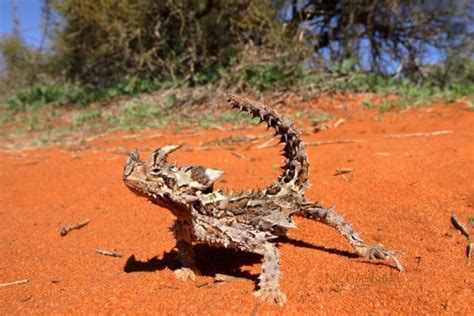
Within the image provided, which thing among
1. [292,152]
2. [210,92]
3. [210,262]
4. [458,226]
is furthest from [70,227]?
[210,92]

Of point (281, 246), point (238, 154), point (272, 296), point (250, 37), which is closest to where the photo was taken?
point (272, 296)

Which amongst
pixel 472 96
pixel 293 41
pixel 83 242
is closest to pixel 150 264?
pixel 83 242

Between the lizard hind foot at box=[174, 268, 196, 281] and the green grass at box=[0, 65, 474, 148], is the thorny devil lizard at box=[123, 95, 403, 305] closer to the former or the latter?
the lizard hind foot at box=[174, 268, 196, 281]

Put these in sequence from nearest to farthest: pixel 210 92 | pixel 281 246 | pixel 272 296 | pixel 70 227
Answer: pixel 272 296
pixel 281 246
pixel 70 227
pixel 210 92

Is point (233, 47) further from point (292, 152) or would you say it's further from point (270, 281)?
point (270, 281)

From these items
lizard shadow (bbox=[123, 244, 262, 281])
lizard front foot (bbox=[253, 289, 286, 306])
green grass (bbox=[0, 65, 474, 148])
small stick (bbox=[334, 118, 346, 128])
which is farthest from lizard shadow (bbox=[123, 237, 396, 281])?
green grass (bbox=[0, 65, 474, 148])

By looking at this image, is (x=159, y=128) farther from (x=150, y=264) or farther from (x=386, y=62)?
(x=386, y=62)

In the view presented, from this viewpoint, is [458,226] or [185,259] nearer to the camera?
[185,259]
